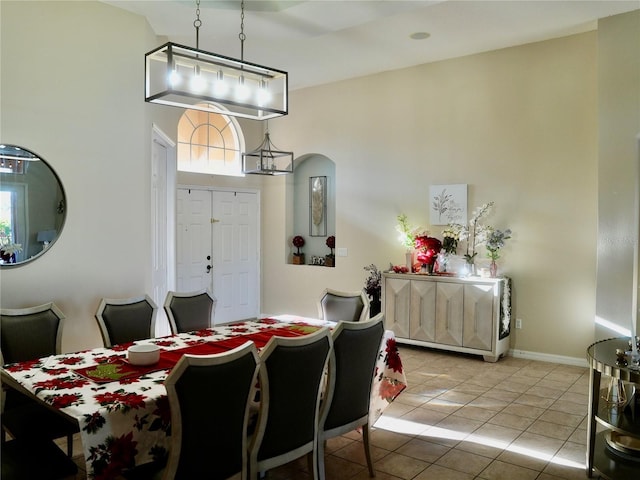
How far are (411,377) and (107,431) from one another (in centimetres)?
342

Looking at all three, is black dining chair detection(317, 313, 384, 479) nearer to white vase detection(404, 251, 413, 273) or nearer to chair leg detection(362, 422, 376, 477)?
chair leg detection(362, 422, 376, 477)

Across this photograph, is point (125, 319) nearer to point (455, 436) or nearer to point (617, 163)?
point (455, 436)

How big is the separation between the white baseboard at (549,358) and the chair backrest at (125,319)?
12.9 feet

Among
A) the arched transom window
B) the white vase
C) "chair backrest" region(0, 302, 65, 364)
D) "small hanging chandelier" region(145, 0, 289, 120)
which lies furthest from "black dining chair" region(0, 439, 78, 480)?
the arched transom window

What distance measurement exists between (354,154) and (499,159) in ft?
6.39

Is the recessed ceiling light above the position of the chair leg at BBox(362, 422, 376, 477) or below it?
above

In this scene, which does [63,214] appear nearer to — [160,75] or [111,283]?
[111,283]

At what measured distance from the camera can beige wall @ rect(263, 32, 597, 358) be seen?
5.16 m

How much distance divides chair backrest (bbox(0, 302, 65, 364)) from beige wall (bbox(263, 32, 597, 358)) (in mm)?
4198

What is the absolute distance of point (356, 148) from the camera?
6.79 m

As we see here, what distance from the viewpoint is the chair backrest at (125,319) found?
3.34m

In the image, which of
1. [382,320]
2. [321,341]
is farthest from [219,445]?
[382,320]

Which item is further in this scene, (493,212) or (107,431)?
(493,212)

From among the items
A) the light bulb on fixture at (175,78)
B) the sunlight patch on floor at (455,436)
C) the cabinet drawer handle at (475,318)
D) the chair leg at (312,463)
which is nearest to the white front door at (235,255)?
the cabinet drawer handle at (475,318)
